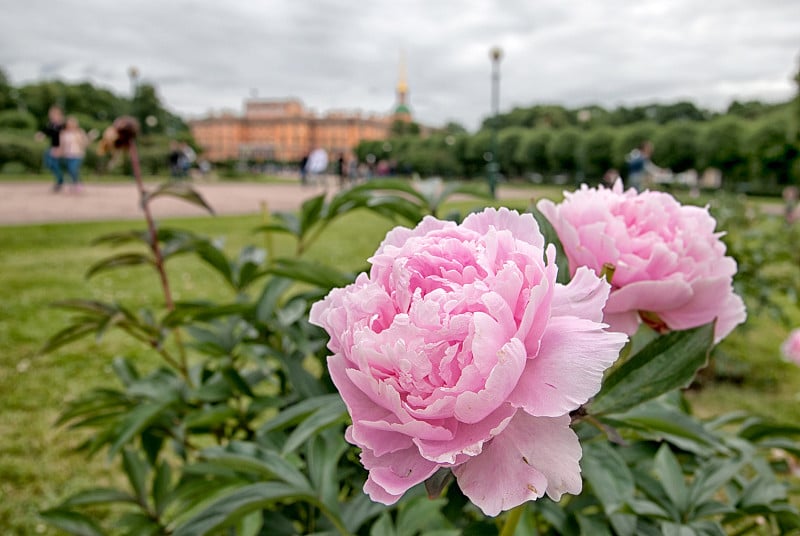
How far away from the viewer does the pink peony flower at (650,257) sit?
0.55 m

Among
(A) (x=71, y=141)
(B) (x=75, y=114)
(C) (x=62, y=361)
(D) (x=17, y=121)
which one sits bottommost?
(C) (x=62, y=361)

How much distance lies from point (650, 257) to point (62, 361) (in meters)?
3.46

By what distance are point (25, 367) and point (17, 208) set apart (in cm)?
754

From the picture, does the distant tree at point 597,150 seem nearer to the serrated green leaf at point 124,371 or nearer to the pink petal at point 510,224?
the serrated green leaf at point 124,371

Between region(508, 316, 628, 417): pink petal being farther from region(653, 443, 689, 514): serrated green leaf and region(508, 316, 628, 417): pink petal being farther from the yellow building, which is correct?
the yellow building

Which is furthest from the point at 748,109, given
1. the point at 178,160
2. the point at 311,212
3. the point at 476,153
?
the point at 311,212

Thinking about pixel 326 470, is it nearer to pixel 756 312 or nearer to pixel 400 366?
pixel 400 366

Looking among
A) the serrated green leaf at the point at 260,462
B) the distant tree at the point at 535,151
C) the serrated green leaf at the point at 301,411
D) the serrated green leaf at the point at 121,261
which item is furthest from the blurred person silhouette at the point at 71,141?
the distant tree at the point at 535,151

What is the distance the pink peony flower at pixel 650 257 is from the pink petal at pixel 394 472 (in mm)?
258

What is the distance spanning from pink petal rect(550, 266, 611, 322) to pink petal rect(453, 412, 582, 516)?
0.07 m

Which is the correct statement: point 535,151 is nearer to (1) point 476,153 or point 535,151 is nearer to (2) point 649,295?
(1) point 476,153

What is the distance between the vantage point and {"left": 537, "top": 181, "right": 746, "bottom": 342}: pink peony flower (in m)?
0.55

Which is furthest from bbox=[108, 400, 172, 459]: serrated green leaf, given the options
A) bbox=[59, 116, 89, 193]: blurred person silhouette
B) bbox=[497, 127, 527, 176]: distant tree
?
bbox=[497, 127, 527, 176]: distant tree

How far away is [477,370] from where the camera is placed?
1.21 feet
